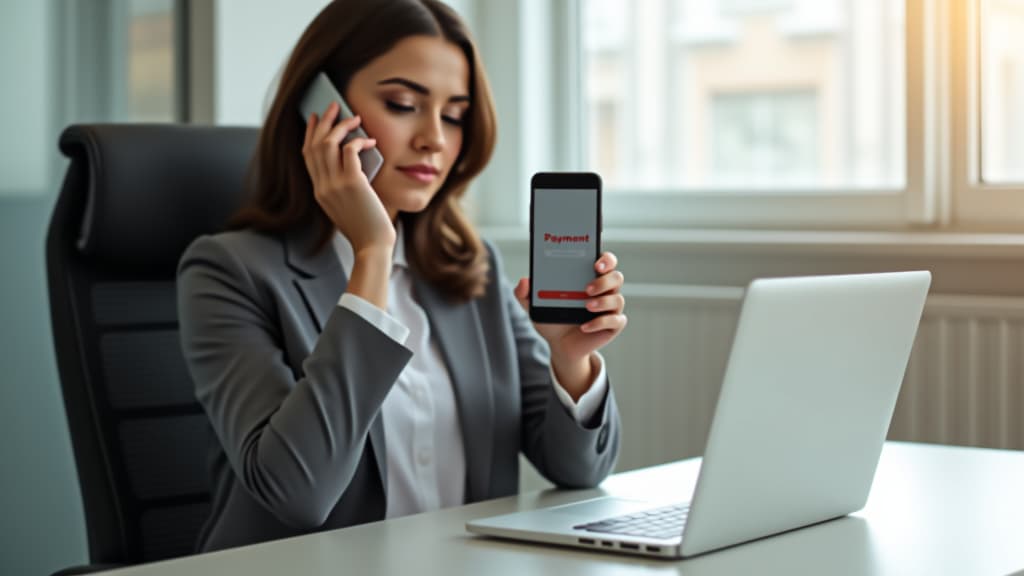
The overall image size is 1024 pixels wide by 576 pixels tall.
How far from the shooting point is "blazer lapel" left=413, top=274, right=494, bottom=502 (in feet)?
5.25

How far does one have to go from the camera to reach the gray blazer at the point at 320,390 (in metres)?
1.37

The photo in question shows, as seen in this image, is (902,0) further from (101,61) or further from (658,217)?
(101,61)

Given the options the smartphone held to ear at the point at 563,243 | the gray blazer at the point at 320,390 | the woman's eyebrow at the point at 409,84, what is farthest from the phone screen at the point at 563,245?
the woman's eyebrow at the point at 409,84

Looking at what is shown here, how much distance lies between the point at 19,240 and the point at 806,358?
4.69 feet

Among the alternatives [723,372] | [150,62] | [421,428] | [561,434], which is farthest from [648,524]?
[150,62]

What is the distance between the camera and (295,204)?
163 centimetres

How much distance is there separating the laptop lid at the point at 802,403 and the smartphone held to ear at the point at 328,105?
664 millimetres

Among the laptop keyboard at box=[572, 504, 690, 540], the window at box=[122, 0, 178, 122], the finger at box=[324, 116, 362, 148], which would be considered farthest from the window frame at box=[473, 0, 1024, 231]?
the laptop keyboard at box=[572, 504, 690, 540]

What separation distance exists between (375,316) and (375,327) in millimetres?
29

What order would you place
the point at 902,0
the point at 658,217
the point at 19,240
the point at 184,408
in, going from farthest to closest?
the point at 658,217
the point at 902,0
the point at 19,240
the point at 184,408

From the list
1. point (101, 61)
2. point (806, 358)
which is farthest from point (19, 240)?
point (806, 358)

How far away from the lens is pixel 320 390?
53.7 inches

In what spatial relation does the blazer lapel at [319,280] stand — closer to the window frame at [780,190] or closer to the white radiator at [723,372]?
the white radiator at [723,372]

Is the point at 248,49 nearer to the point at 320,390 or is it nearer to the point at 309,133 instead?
the point at 309,133
